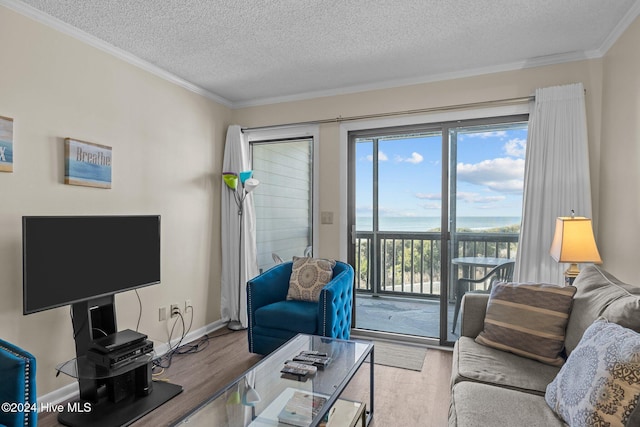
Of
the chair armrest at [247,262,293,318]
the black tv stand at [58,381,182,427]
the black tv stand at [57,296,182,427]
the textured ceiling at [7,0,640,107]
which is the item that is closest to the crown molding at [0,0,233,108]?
the textured ceiling at [7,0,640,107]

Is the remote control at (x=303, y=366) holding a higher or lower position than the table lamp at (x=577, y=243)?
lower

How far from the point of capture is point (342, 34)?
254cm

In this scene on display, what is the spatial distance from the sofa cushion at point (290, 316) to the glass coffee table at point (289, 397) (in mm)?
440

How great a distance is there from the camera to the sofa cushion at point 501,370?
1.62 metres

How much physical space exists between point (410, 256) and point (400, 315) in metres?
0.64

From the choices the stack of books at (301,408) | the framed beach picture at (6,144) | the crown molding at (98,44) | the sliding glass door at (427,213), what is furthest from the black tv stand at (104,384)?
the sliding glass door at (427,213)

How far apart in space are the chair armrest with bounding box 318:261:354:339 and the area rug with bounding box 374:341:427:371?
0.36 metres

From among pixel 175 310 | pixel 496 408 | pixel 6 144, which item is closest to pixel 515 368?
pixel 496 408

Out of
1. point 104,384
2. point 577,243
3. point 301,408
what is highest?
point 577,243

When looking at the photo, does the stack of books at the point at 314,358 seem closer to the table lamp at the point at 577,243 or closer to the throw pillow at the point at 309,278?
the throw pillow at the point at 309,278

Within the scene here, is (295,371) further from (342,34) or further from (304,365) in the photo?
(342,34)

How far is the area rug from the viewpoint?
9.68 feet

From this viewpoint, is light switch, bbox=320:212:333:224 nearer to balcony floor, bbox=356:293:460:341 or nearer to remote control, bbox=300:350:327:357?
balcony floor, bbox=356:293:460:341

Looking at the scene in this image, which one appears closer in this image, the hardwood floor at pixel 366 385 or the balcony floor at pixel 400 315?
the hardwood floor at pixel 366 385
